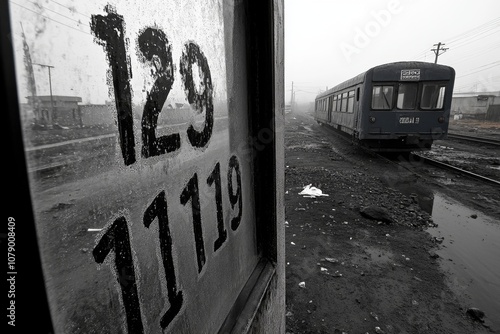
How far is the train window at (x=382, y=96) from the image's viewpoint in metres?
10.1

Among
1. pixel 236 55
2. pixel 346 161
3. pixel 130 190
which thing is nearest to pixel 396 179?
pixel 346 161

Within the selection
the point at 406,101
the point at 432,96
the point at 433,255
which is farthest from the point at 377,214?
the point at 432,96

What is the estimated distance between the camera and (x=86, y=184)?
54 centimetres

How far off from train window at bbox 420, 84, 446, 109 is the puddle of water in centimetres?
517

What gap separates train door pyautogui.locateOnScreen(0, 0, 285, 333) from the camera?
0.40 meters

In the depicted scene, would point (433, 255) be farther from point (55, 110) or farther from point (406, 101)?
point (406, 101)

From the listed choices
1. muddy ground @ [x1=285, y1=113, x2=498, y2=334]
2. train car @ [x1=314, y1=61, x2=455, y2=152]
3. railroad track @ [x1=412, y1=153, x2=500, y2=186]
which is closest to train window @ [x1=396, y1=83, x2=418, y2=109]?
train car @ [x1=314, y1=61, x2=455, y2=152]

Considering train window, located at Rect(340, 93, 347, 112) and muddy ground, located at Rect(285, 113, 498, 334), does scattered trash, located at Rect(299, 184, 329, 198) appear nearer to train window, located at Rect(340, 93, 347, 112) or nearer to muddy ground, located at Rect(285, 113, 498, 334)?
muddy ground, located at Rect(285, 113, 498, 334)

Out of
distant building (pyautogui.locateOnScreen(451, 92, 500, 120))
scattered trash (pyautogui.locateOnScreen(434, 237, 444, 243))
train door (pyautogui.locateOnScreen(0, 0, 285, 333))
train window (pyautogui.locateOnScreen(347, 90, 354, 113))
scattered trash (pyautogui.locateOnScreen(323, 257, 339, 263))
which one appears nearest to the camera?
train door (pyautogui.locateOnScreen(0, 0, 285, 333))

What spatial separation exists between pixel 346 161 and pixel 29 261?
10.9 metres

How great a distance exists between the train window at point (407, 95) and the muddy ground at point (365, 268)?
4.12 meters

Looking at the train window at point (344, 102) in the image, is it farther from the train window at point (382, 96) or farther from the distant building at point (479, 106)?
the distant building at point (479, 106)

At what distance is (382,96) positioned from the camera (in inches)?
398

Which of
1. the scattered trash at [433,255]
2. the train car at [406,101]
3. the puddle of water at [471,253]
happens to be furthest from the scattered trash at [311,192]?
the train car at [406,101]
